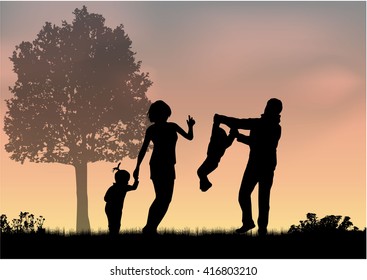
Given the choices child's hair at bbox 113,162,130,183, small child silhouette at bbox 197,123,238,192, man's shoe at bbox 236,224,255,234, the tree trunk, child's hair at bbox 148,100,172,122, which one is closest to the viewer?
child's hair at bbox 148,100,172,122

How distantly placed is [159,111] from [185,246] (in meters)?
3.59

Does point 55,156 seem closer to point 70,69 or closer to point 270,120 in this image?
point 70,69

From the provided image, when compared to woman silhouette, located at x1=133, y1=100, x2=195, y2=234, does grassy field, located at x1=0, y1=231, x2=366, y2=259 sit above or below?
below

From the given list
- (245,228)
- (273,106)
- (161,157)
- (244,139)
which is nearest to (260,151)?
(244,139)

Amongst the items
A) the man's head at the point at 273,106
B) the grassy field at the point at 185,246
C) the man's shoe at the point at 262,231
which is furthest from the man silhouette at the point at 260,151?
the grassy field at the point at 185,246

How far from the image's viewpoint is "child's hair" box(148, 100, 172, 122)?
1828 cm

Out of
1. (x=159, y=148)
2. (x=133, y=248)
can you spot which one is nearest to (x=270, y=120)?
(x=159, y=148)

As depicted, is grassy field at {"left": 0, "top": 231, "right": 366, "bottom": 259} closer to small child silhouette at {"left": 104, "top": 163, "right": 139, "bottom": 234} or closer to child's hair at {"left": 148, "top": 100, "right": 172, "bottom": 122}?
small child silhouette at {"left": 104, "top": 163, "right": 139, "bottom": 234}

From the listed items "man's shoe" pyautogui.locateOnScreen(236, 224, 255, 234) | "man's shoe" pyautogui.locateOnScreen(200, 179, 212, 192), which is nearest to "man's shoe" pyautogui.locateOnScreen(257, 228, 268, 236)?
"man's shoe" pyautogui.locateOnScreen(236, 224, 255, 234)

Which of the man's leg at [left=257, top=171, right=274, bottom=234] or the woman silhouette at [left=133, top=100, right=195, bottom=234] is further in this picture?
the man's leg at [left=257, top=171, right=274, bottom=234]

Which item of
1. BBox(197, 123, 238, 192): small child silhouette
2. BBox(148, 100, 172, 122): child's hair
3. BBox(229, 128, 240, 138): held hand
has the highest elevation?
BBox(148, 100, 172, 122): child's hair

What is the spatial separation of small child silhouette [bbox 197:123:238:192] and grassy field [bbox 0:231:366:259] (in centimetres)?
168

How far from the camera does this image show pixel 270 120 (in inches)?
745

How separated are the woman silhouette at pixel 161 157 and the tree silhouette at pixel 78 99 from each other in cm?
1720
